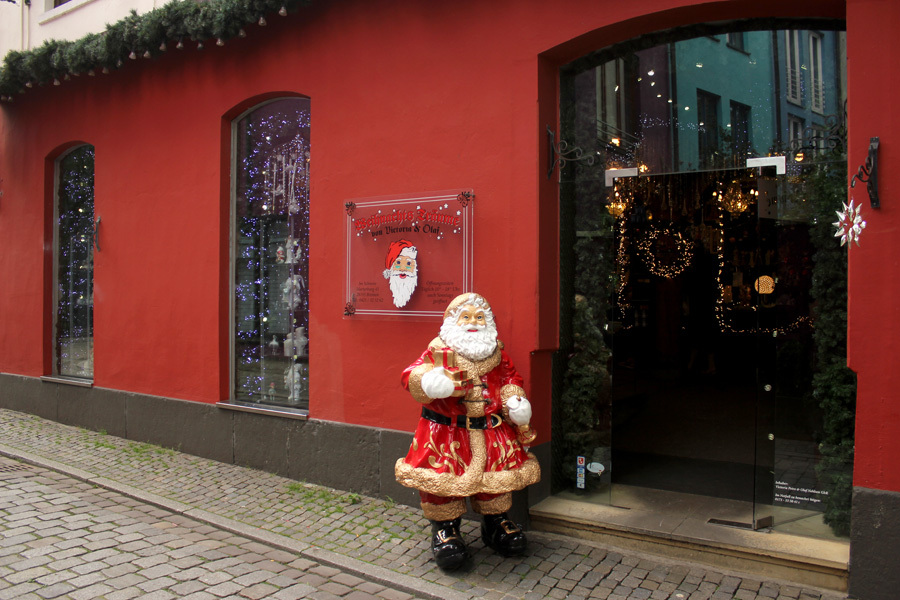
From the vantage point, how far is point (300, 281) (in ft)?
23.3

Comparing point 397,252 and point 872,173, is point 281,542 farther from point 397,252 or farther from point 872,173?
point 872,173

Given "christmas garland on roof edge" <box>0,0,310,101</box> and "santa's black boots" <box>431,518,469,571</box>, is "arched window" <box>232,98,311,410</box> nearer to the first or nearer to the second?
"christmas garland on roof edge" <box>0,0,310,101</box>

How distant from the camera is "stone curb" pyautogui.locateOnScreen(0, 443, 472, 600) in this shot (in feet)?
14.3

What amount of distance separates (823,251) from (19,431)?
29.8ft

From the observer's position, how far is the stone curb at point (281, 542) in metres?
4.35

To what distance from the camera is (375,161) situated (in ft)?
20.2

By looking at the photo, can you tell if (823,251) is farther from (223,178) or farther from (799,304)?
(223,178)

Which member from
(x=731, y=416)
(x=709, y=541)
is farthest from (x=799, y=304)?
(x=731, y=416)

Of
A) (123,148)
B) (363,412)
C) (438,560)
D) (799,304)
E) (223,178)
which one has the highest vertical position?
(123,148)

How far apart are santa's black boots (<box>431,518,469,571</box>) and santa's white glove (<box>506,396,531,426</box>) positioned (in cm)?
83

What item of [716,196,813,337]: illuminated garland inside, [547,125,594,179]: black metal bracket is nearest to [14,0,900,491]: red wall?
[547,125,594,179]: black metal bracket

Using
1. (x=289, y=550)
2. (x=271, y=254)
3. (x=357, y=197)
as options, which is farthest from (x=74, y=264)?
(x=289, y=550)

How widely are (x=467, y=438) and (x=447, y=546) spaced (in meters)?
0.69

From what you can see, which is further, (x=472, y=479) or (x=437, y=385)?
(x=472, y=479)
